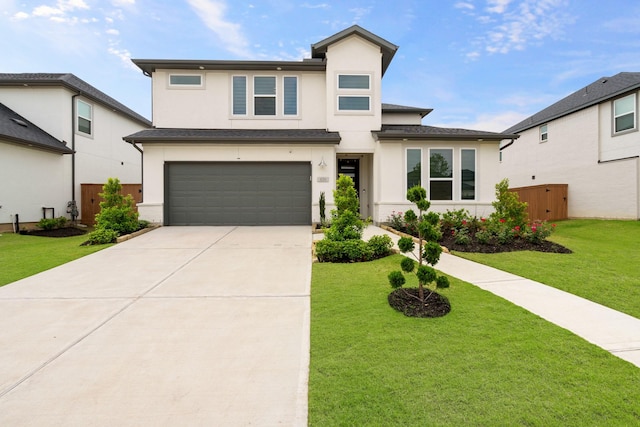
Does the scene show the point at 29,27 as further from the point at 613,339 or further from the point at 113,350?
the point at 613,339

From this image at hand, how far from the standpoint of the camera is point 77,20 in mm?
→ 11820

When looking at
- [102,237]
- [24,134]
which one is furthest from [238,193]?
[24,134]

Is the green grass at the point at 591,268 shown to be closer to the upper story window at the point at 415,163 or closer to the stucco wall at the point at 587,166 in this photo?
the stucco wall at the point at 587,166

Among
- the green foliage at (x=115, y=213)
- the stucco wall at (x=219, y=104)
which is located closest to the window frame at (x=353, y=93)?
the stucco wall at (x=219, y=104)

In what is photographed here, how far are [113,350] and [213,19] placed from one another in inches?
551

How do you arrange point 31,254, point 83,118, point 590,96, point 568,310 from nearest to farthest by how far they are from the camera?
point 568,310
point 31,254
point 83,118
point 590,96

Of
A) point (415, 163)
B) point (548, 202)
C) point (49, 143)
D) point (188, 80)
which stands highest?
point (188, 80)

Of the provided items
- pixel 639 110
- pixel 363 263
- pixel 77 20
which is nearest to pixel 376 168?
pixel 363 263

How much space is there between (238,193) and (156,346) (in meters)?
8.89

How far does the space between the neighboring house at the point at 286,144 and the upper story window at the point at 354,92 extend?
1.6 inches

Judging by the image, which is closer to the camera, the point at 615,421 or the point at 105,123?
the point at 615,421

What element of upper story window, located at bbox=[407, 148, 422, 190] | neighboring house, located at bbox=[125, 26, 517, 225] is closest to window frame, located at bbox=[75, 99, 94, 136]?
neighboring house, located at bbox=[125, 26, 517, 225]

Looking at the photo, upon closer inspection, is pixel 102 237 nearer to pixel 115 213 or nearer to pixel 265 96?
pixel 115 213

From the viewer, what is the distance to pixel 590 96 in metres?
14.9
